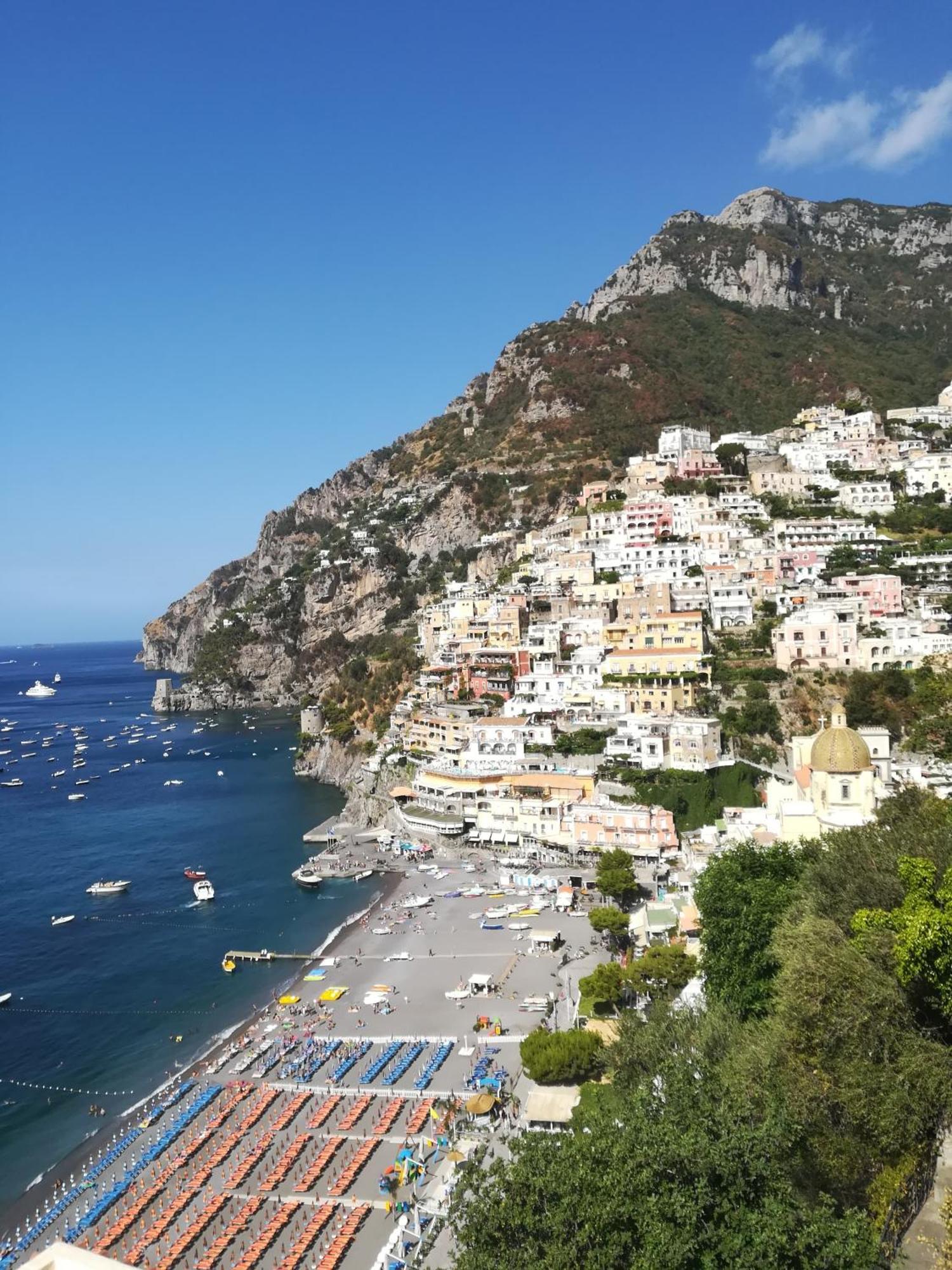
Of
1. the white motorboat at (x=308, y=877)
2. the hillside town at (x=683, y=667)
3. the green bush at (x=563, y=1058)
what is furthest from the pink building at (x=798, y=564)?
the green bush at (x=563, y=1058)

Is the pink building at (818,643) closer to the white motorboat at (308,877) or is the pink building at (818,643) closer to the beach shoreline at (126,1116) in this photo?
the white motorboat at (308,877)

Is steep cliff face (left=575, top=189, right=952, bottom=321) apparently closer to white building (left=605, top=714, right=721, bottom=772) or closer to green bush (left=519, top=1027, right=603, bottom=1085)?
white building (left=605, top=714, right=721, bottom=772)

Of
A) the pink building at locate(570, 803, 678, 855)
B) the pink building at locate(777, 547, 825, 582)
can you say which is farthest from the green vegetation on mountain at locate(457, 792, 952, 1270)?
the pink building at locate(777, 547, 825, 582)

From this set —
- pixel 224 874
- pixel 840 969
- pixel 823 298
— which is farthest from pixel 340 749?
pixel 823 298

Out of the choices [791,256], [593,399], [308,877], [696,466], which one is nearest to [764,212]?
[791,256]

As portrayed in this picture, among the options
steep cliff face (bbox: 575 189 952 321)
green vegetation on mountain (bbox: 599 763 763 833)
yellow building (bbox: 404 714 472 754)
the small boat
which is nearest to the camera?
green vegetation on mountain (bbox: 599 763 763 833)

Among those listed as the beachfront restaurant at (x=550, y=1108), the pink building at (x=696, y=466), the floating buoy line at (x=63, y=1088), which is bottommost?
the floating buoy line at (x=63, y=1088)

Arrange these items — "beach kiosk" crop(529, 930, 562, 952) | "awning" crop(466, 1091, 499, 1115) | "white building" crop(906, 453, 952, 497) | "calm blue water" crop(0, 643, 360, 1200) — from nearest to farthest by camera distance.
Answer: "awning" crop(466, 1091, 499, 1115), "calm blue water" crop(0, 643, 360, 1200), "beach kiosk" crop(529, 930, 562, 952), "white building" crop(906, 453, 952, 497)
